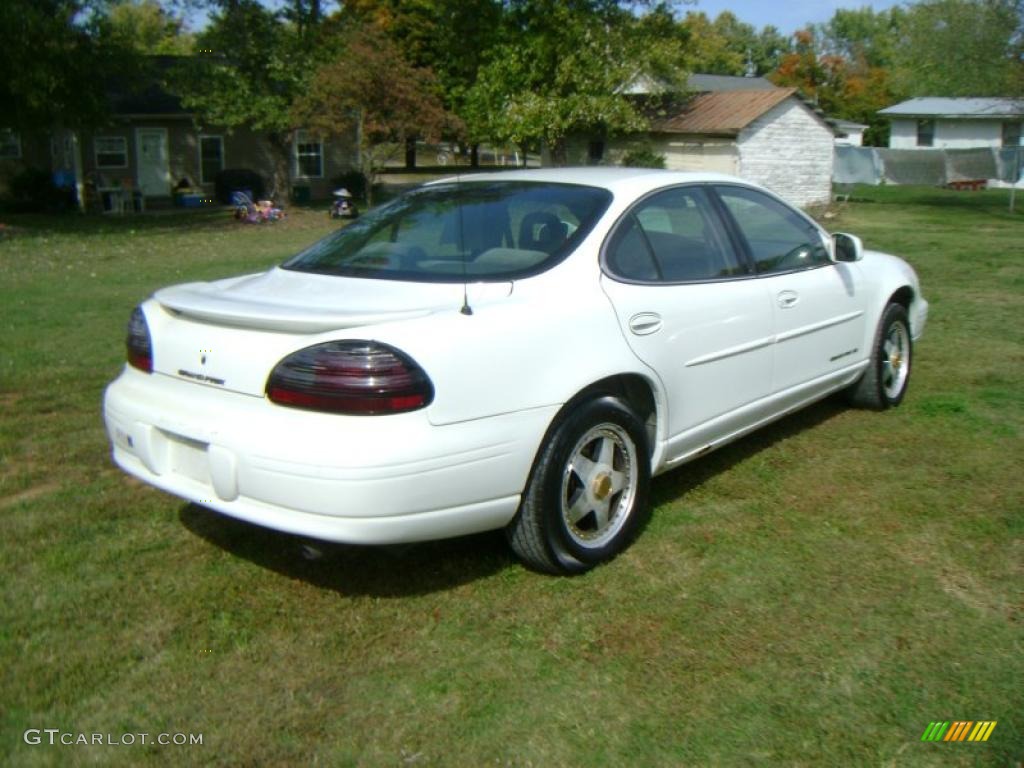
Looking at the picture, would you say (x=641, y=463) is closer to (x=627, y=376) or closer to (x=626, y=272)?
(x=627, y=376)

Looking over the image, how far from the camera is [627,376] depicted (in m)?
4.20

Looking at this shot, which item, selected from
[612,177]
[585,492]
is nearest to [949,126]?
[612,177]

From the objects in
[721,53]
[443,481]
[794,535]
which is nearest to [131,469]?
[443,481]

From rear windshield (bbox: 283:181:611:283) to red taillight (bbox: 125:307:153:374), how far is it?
736mm

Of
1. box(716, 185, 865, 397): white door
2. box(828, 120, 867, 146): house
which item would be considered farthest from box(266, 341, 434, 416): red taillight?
box(828, 120, 867, 146): house

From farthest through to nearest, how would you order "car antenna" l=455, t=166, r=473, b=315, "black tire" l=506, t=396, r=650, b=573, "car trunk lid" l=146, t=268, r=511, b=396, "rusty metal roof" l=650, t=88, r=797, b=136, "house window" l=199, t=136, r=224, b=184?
"house window" l=199, t=136, r=224, b=184 < "rusty metal roof" l=650, t=88, r=797, b=136 < "black tire" l=506, t=396, r=650, b=573 < "car antenna" l=455, t=166, r=473, b=315 < "car trunk lid" l=146, t=268, r=511, b=396

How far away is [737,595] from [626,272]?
137 cm

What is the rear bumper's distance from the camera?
3.38m

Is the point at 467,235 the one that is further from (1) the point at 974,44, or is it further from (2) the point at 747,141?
(1) the point at 974,44

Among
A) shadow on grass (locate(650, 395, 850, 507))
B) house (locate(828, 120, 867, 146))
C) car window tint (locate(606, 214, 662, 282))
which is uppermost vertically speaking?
house (locate(828, 120, 867, 146))

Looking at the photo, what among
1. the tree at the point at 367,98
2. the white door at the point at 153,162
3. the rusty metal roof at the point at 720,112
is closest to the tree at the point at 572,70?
the rusty metal roof at the point at 720,112

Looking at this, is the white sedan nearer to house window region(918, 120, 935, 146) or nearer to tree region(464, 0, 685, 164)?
tree region(464, 0, 685, 164)

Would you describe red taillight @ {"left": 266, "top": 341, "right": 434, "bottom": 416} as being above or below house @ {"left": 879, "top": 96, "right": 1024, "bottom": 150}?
below

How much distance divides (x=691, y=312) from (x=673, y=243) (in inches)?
15.1
